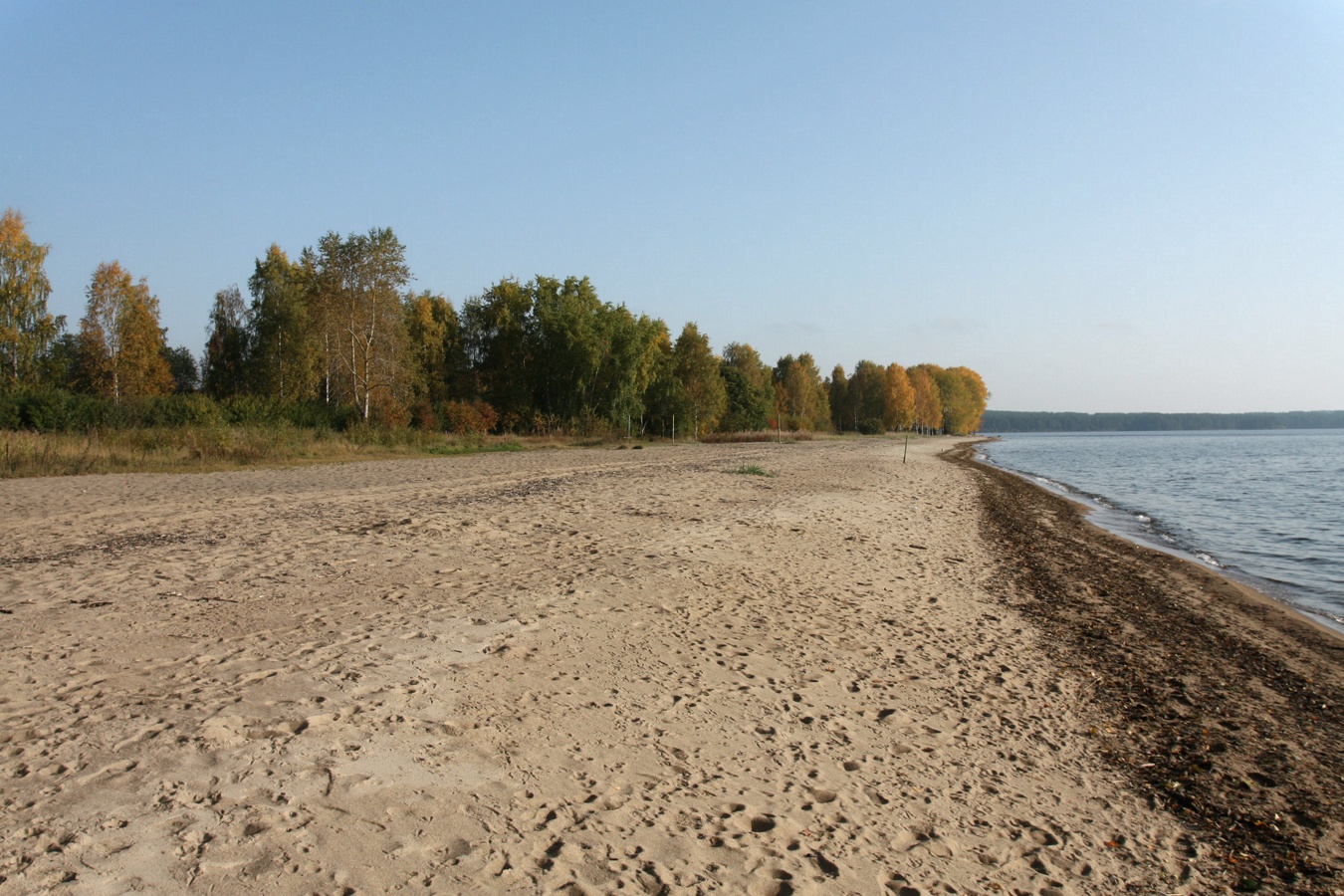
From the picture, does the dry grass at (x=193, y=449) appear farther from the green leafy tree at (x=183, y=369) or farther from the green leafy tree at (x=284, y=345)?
the green leafy tree at (x=183, y=369)

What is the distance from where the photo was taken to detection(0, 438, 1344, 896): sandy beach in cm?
354

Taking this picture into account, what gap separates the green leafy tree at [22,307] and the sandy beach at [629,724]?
130ft

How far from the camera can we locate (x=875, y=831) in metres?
3.98

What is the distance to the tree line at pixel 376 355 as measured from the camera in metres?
38.6

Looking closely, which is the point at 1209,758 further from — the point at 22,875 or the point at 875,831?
the point at 22,875

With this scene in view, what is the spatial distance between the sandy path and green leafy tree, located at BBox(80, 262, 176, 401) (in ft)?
134

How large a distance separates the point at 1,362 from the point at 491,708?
161ft

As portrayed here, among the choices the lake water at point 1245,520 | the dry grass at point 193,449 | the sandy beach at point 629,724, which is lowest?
the lake water at point 1245,520

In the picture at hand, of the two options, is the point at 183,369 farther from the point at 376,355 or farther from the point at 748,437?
the point at 748,437

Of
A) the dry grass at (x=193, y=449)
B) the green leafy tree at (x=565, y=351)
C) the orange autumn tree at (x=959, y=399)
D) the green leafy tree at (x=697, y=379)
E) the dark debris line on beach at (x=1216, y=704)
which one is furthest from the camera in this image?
the orange autumn tree at (x=959, y=399)

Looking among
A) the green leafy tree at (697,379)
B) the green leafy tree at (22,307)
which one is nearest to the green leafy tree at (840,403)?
the green leafy tree at (697,379)

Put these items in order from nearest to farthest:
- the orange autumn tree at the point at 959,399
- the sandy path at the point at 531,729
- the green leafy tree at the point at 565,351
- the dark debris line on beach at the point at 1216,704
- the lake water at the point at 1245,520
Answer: the sandy path at the point at 531,729 < the dark debris line on beach at the point at 1216,704 < the lake water at the point at 1245,520 < the green leafy tree at the point at 565,351 < the orange autumn tree at the point at 959,399

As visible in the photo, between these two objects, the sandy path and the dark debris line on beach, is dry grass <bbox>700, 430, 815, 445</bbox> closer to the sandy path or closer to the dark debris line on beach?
the dark debris line on beach

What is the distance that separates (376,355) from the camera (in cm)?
3912
